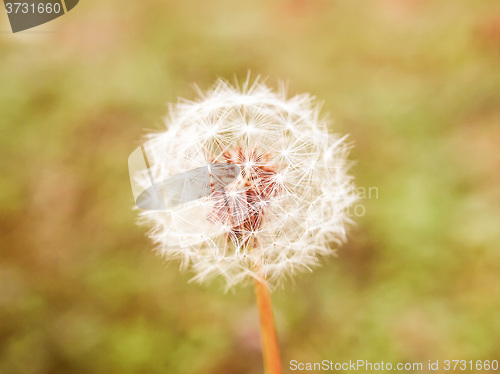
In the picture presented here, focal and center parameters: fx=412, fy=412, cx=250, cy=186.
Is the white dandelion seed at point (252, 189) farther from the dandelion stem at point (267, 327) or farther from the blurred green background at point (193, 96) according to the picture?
the blurred green background at point (193, 96)

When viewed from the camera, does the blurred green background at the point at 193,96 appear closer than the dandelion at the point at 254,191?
No

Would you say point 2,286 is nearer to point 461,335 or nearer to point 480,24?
point 461,335

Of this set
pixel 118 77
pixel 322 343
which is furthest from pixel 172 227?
pixel 118 77

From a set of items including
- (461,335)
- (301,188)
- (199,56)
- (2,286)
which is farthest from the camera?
(199,56)

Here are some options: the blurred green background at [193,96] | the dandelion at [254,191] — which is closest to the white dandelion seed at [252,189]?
the dandelion at [254,191]

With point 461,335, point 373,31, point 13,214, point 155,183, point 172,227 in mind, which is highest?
point 373,31

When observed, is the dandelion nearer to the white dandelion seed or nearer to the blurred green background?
the white dandelion seed

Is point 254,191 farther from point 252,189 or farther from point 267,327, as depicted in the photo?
point 267,327

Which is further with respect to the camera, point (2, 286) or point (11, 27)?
point (11, 27)
